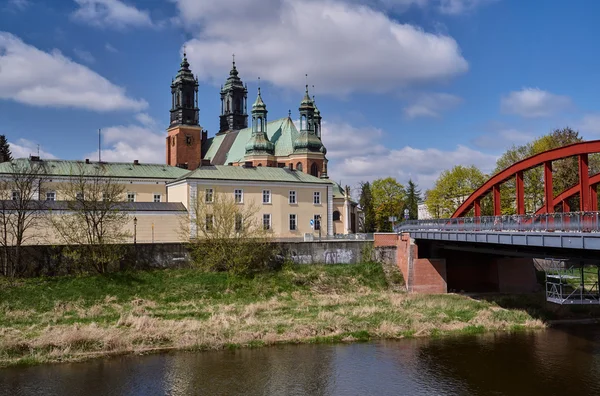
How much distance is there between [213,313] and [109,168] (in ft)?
89.8

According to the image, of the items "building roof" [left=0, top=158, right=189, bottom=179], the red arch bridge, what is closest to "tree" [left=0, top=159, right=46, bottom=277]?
"building roof" [left=0, top=158, right=189, bottom=179]

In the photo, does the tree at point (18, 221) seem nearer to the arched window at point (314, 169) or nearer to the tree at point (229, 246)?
the tree at point (229, 246)

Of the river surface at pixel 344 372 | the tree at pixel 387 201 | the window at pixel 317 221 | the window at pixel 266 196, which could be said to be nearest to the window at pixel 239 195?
the window at pixel 266 196

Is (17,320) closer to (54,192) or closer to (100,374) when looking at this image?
(100,374)

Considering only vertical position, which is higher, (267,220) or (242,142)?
(242,142)

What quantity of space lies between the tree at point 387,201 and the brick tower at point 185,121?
76.5ft

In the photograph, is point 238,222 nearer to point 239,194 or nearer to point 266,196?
point 239,194

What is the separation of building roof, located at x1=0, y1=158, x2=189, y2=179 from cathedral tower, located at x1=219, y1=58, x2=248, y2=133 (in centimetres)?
2579

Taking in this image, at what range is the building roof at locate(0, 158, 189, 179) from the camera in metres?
50.6

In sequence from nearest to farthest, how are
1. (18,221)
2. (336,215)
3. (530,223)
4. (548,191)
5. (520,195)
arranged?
(530,223)
(548,191)
(520,195)
(18,221)
(336,215)

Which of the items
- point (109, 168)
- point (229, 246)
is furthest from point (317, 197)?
point (109, 168)

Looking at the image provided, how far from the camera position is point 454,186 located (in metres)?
58.1

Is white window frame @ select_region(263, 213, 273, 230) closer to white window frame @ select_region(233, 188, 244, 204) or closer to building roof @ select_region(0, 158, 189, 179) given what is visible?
white window frame @ select_region(233, 188, 244, 204)

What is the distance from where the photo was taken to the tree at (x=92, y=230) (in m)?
35.2
